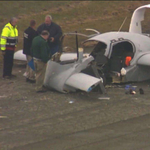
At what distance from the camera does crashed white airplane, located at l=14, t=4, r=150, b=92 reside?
33.7ft

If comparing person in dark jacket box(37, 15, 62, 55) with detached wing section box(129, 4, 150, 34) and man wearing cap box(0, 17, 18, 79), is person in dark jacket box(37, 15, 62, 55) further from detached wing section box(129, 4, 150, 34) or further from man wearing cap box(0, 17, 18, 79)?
detached wing section box(129, 4, 150, 34)

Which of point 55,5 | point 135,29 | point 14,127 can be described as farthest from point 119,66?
point 55,5

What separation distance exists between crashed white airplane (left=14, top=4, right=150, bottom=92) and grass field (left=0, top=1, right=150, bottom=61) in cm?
1023

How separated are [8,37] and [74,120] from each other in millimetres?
4678

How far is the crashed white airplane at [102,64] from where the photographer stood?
405 inches

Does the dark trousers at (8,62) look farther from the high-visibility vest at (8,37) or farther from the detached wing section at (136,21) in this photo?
the detached wing section at (136,21)

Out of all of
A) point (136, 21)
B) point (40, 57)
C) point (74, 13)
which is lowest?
point (74, 13)

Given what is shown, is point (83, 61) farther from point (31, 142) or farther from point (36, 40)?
point (31, 142)

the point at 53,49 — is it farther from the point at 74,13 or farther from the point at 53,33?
the point at 74,13

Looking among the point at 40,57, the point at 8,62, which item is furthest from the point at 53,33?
the point at 40,57

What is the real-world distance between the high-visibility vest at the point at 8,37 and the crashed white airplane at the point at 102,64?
5.06 ft

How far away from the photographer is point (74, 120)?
8375 millimetres

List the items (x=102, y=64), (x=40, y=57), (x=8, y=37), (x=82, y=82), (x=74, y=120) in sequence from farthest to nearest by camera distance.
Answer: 1. (x=8, y=37)
2. (x=102, y=64)
3. (x=40, y=57)
4. (x=82, y=82)
5. (x=74, y=120)

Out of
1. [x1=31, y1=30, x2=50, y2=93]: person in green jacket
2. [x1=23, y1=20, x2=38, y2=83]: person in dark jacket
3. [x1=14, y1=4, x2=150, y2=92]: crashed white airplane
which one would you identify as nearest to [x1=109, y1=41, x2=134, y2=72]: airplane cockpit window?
[x1=14, y1=4, x2=150, y2=92]: crashed white airplane
